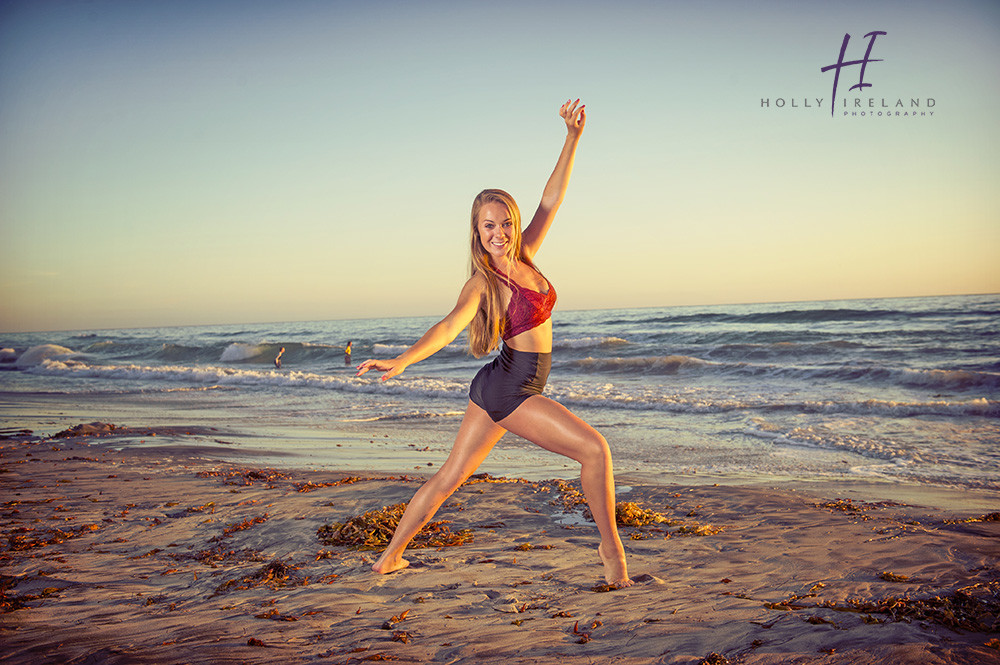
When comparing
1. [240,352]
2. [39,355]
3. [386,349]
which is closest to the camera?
[39,355]

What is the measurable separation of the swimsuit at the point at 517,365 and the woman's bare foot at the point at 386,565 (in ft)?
3.80

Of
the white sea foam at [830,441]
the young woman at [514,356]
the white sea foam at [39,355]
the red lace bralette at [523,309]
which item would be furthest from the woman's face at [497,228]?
the white sea foam at [39,355]

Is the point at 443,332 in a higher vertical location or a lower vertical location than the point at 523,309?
lower

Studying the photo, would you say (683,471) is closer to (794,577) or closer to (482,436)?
(794,577)

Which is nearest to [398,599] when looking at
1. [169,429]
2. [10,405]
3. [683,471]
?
[683,471]

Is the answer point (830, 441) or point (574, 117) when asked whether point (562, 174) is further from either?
point (830, 441)

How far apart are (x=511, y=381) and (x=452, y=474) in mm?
674

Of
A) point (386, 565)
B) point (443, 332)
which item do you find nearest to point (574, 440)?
point (443, 332)

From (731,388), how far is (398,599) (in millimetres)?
13882

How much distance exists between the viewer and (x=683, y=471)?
754 centimetres

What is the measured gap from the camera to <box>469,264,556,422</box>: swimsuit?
11.2 ft

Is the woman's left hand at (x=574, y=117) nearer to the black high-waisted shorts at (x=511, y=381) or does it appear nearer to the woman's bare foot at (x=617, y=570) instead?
the black high-waisted shorts at (x=511, y=381)

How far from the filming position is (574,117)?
3719 millimetres

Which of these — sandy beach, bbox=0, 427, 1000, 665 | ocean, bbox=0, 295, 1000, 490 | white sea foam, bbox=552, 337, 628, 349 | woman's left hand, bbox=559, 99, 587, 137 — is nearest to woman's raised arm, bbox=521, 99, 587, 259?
woman's left hand, bbox=559, 99, 587, 137
